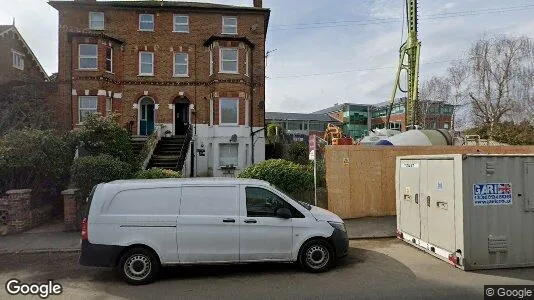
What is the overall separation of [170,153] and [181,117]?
14.2 ft

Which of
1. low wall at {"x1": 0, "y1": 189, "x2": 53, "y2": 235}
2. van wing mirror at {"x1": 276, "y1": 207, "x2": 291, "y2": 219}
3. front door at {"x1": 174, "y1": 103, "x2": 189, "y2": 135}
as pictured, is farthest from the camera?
front door at {"x1": 174, "y1": 103, "x2": 189, "y2": 135}

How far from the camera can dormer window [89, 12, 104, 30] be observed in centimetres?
2088

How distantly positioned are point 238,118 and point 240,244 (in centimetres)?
1521

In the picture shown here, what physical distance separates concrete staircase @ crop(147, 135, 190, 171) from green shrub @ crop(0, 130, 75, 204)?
5071 mm

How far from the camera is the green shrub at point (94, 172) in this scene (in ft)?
32.0

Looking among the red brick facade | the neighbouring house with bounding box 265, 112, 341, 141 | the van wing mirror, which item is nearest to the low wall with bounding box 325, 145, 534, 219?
the van wing mirror

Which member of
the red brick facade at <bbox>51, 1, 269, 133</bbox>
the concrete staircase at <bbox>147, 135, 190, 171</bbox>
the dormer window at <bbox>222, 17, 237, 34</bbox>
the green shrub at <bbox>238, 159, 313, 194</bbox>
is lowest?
the green shrub at <bbox>238, 159, 313, 194</bbox>

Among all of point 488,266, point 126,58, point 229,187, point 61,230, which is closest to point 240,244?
point 229,187

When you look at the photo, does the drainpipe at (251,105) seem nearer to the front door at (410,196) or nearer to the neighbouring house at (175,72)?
the neighbouring house at (175,72)

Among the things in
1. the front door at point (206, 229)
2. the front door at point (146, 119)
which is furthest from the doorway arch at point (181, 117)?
the front door at point (206, 229)

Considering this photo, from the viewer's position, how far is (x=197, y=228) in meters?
6.03

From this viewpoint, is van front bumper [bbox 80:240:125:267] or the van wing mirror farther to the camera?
the van wing mirror

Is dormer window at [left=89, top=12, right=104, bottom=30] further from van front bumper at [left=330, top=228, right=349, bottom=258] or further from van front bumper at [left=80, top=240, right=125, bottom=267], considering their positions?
van front bumper at [left=330, top=228, right=349, bottom=258]

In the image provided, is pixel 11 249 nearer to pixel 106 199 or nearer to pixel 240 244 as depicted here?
pixel 106 199
